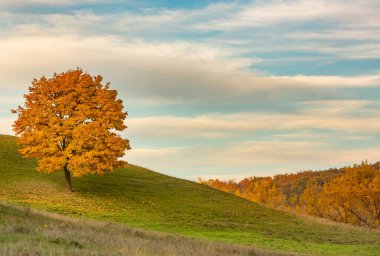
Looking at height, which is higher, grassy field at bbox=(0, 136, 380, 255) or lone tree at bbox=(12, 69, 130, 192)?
lone tree at bbox=(12, 69, 130, 192)

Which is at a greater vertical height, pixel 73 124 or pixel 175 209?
pixel 73 124

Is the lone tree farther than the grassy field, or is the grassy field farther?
the lone tree

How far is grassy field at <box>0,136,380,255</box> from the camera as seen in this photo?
4594 cm

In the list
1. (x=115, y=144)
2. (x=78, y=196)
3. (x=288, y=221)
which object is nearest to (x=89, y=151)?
(x=115, y=144)

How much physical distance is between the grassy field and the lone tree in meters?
4.89

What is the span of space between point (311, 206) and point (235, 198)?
29.5 m

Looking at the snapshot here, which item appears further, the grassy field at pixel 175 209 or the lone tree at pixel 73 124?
the lone tree at pixel 73 124

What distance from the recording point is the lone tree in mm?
59656

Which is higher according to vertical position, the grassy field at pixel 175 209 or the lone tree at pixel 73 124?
the lone tree at pixel 73 124

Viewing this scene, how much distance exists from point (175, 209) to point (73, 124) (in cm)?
1643

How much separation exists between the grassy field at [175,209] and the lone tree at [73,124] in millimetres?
4885

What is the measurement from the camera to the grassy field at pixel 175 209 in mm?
45938

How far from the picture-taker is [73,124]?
2377 inches

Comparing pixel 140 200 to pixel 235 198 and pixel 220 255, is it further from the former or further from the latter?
pixel 220 255
